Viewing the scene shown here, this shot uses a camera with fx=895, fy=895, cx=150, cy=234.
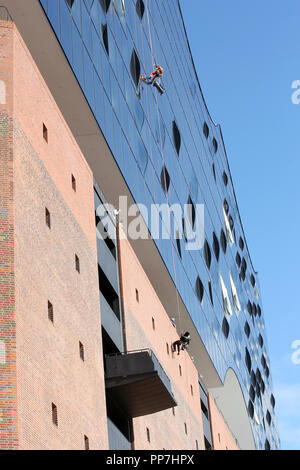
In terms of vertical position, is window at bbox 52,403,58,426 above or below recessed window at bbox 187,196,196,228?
below

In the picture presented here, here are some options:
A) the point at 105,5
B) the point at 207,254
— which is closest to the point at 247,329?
the point at 207,254

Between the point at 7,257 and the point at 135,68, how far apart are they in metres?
23.5

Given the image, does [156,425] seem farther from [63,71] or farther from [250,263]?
[250,263]

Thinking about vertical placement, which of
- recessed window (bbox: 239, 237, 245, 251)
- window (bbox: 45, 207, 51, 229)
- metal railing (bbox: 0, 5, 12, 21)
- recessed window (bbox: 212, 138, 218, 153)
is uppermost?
recessed window (bbox: 212, 138, 218, 153)

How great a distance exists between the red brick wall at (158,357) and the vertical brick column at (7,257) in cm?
1310

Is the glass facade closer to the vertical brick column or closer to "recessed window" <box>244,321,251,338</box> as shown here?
"recessed window" <box>244,321,251,338</box>

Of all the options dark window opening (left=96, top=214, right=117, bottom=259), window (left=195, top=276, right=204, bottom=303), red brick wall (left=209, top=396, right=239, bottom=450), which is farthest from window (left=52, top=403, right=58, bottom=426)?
red brick wall (left=209, top=396, right=239, bottom=450)

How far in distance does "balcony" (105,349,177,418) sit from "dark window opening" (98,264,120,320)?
8.16 feet

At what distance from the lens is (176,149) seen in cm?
5497

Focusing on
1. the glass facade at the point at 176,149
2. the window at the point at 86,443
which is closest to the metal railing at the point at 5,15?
the glass facade at the point at 176,149

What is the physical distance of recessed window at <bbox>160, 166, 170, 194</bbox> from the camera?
4917 centimetres

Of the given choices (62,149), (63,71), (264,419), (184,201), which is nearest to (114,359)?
(62,149)

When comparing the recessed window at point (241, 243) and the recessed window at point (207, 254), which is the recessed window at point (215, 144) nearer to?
the recessed window at point (241, 243)

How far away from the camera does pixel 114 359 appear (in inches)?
1288
